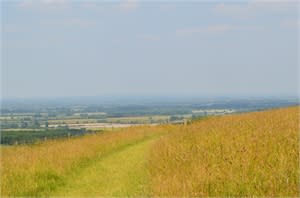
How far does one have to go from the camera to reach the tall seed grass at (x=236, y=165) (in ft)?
28.8

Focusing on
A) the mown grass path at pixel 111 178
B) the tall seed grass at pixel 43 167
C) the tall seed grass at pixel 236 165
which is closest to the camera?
the tall seed grass at pixel 236 165

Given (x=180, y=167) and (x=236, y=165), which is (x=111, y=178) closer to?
(x=180, y=167)

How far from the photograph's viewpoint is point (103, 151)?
1966cm

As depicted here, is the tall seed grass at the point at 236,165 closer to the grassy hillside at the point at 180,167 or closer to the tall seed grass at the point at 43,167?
the grassy hillside at the point at 180,167

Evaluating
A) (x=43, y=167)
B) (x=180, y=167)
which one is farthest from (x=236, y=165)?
(x=43, y=167)

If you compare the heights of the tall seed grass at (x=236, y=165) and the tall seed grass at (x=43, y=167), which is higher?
the tall seed grass at (x=236, y=165)

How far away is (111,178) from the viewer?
1442 cm

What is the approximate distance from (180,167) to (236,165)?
6.76 ft

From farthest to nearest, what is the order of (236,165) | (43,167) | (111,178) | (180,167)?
(43,167), (111,178), (180,167), (236,165)

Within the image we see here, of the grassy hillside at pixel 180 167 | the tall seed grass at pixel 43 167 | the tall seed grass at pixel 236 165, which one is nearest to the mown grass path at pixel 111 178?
the grassy hillside at pixel 180 167

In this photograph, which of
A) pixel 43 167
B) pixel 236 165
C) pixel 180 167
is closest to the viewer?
pixel 236 165

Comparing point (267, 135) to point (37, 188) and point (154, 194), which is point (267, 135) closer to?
point (154, 194)

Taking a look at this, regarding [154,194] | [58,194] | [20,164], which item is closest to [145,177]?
[58,194]

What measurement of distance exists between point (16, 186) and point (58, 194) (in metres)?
1.25
